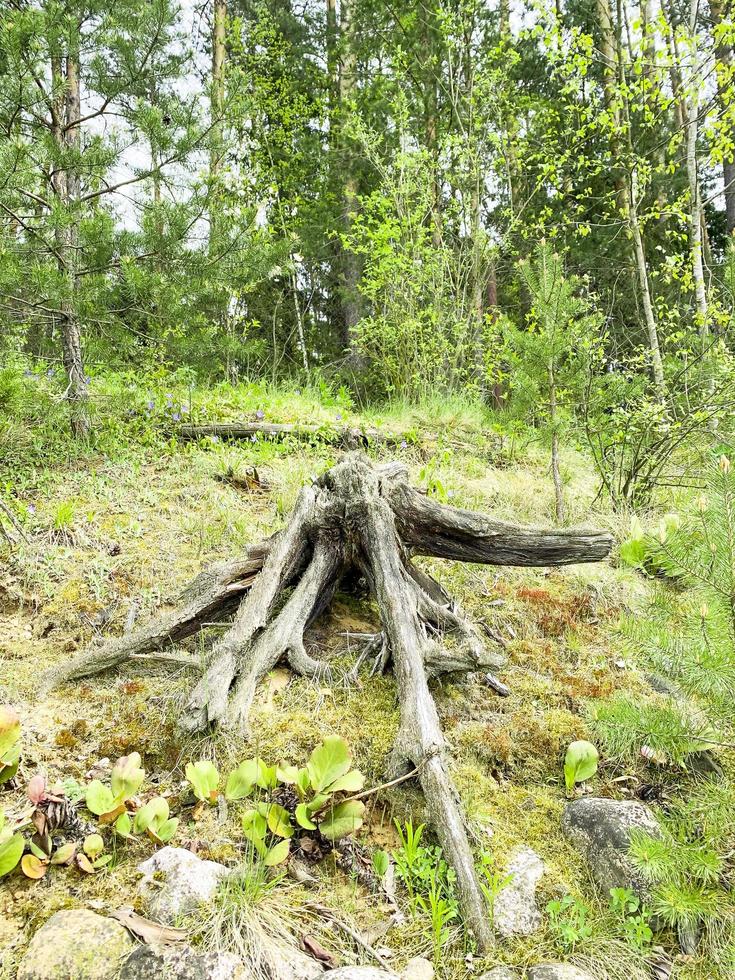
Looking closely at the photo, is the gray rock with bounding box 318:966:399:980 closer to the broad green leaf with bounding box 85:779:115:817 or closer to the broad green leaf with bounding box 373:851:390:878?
the broad green leaf with bounding box 373:851:390:878

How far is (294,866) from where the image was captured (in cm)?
178

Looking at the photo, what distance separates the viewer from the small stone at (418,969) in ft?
4.99

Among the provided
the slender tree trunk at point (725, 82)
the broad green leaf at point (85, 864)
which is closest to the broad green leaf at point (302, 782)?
the broad green leaf at point (85, 864)

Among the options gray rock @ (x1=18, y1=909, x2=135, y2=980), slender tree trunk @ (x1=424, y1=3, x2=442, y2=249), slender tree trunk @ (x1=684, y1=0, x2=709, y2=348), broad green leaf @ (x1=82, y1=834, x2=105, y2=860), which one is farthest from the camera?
slender tree trunk @ (x1=424, y1=3, x2=442, y2=249)

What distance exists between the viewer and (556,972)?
4.98 ft

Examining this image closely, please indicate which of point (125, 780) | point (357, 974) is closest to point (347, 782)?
point (357, 974)

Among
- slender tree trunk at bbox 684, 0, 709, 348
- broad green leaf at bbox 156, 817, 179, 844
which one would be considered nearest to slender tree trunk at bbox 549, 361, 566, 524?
slender tree trunk at bbox 684, 0, 709, 348

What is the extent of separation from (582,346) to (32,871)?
14.5 ft

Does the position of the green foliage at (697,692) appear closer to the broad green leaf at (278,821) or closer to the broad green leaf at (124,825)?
the broad green leaf at (278,821)

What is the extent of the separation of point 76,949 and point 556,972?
1.19m

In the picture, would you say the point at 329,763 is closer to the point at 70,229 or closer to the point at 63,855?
the point at 63,855

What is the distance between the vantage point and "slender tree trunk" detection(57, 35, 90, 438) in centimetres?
421

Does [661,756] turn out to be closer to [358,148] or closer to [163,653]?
[163,653]

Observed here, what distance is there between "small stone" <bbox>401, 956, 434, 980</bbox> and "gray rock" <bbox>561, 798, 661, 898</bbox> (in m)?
0.62
